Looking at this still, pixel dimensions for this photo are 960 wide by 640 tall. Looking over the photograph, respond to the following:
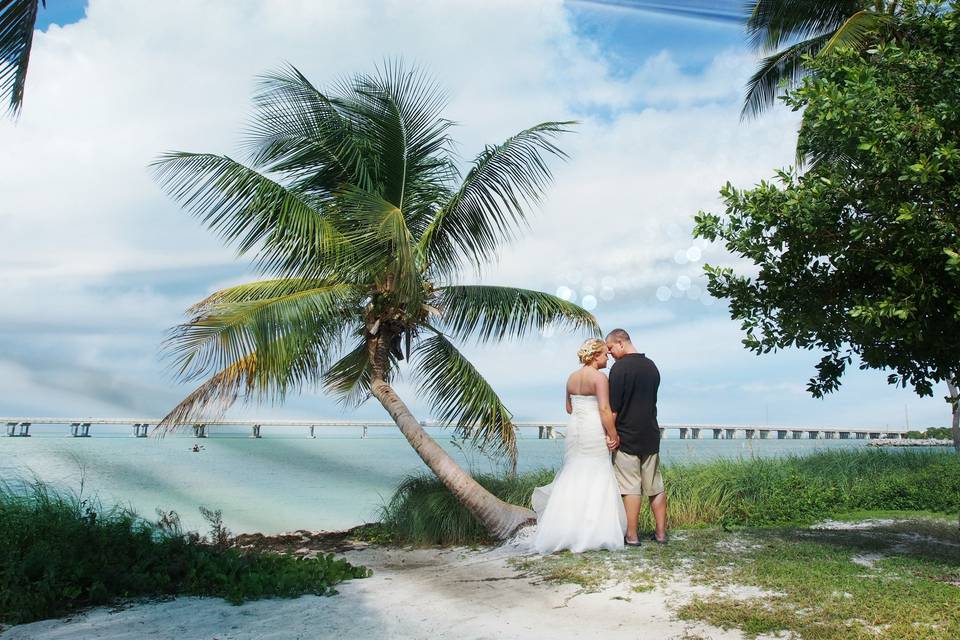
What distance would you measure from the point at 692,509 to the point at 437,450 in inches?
167

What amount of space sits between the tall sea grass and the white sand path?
4.27m

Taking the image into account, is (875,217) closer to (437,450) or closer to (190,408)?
(437,450)

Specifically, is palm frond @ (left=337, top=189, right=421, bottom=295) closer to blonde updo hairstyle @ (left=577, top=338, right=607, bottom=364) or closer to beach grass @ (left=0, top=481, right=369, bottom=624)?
blonde updo hairstyle @ (left=577, top=338, right=607, bottom=364)

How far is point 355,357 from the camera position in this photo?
13023 mm

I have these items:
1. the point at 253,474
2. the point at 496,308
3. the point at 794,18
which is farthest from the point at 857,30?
the point at 253,474

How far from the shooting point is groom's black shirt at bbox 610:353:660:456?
854cm

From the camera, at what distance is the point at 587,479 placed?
852 cm

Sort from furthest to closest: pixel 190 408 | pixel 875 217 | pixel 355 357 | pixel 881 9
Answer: pixel 881 9 → pixel 355 357 → pixel 190 408 → pixel 875 217

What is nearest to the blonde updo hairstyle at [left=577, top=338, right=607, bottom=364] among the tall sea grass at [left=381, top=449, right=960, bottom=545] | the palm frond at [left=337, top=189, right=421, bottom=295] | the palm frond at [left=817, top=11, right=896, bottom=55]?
the palm frond at [left=337, top=189, right=421, bottom=295]

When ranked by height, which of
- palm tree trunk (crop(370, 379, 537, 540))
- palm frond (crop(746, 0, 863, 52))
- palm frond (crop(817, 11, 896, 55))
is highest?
palm frond (crop(746, 0, 863, 52))

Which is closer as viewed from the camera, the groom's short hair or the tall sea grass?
the groom's short hair

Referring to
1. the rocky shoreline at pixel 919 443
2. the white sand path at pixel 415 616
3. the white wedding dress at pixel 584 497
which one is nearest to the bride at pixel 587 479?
the white wedding dress at pixel 584 497

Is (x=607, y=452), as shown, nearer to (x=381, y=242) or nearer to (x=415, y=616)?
(x=415, y=616)

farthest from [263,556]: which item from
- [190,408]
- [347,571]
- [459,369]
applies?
[459,369]
